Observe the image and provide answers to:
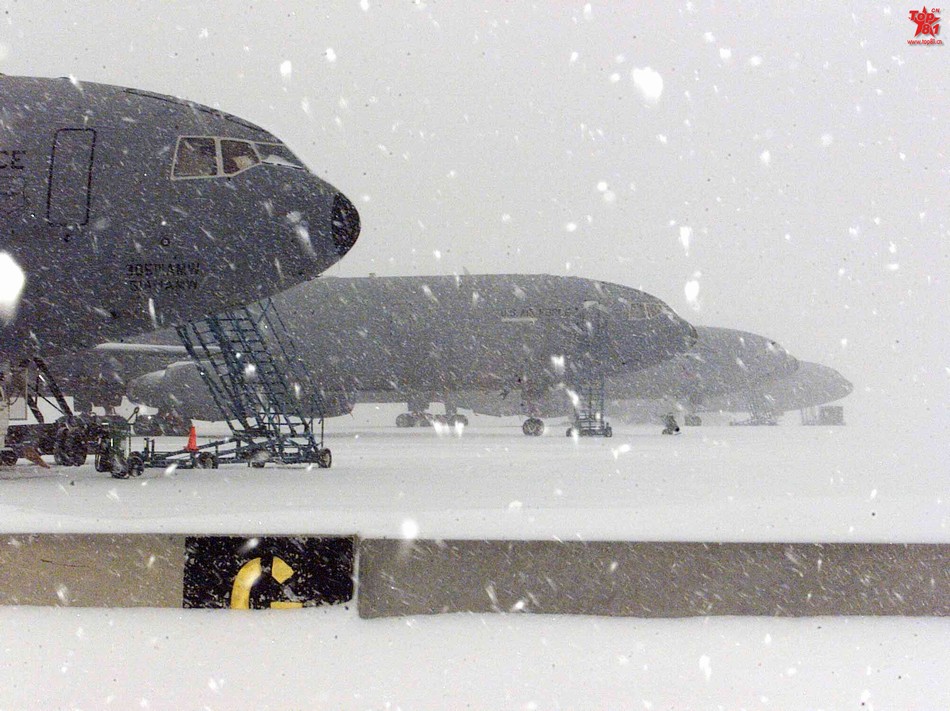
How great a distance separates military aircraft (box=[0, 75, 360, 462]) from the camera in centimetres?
1078

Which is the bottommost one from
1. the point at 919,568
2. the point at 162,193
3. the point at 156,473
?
the point at 156,473

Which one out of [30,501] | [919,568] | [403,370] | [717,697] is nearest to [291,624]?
[717,697]

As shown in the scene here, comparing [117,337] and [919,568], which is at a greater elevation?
[117,337]

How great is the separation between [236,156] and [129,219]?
5.52ft

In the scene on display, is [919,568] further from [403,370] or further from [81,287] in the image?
[403,370]

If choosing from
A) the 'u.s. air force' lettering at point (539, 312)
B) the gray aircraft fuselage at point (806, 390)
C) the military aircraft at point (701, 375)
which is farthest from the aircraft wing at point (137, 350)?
the gray aircraft fuselage at point (806, 390)

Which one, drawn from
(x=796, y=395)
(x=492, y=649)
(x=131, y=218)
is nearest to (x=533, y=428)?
(x=131, y=218)

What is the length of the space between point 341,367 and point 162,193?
1703cm

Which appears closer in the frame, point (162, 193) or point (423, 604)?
point (423, 604)

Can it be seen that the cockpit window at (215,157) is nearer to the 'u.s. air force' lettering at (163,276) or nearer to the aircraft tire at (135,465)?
the 'u.s. air force' lettering at (163,276)

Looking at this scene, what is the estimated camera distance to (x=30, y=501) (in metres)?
8.27

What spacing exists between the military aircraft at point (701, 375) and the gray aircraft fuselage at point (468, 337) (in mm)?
7415

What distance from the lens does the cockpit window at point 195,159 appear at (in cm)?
1136

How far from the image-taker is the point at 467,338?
2781 centimetres
